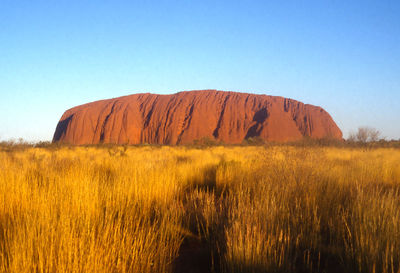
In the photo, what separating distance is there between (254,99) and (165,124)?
2125 cm

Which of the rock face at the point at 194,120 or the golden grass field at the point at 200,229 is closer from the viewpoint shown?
the golden grass field at the point at 200,229

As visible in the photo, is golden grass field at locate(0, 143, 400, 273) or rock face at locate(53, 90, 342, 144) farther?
rock face at locate(53, 90, 342, 144)

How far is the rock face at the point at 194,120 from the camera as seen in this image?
47.4m

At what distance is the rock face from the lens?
47.4 m

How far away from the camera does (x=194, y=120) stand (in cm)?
4891

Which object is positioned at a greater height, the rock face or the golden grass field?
the rock face

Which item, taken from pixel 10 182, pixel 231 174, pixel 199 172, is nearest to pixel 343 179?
pixel 231 174

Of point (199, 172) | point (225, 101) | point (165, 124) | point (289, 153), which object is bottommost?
point (199, 172)

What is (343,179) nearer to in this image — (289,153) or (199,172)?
(289,153)

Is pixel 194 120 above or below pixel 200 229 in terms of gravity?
above

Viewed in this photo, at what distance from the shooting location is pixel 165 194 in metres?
3.56

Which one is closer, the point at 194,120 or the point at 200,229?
the point at 200,229

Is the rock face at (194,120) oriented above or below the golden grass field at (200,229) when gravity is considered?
above

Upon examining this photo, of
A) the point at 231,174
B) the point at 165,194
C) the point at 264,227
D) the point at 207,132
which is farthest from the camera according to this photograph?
the point at 207,132
